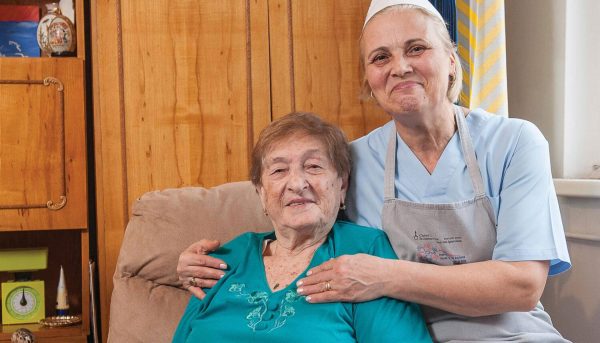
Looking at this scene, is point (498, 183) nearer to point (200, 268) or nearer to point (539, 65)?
point (200, 268)

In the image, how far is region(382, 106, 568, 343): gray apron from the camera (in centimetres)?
164

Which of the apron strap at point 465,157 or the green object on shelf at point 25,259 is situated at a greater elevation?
the apron strap at point 465,157

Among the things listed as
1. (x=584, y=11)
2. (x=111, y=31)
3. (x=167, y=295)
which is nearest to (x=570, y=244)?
(x=584, y=11)

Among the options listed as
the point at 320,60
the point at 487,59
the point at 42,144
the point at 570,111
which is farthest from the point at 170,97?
the point at 570,111

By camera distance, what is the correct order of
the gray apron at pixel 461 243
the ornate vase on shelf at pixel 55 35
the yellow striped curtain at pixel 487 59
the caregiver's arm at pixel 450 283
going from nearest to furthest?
the caregiver's arm at pixel 450 283 < the gray apron at pixel 461 243 < the yellow striped curtain at pixel 487 59 < the ornate vase on shelf at pixel 55 35

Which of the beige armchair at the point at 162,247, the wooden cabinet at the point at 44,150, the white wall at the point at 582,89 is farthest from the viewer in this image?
the wooden cabinet at the point at 44,150

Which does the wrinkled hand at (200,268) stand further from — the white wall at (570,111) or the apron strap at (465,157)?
the white wall at (570,111)

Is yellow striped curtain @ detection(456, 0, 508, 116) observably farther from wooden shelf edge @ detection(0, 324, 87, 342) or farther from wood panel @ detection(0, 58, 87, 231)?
wooden shelf edge @ detection(0, 324, 87, 342)

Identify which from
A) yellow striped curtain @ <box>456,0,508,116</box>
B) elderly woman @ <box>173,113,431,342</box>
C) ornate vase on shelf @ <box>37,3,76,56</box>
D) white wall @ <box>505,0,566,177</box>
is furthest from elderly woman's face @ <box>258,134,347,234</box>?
ornate vase on shelf @ <box>37,3,76,56</box>

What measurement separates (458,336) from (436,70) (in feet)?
1.90

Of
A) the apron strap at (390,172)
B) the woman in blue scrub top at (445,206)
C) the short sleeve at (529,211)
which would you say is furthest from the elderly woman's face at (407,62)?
the short sleeve at (529,211)

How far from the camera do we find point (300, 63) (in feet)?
9.54

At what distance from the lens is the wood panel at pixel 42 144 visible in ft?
8.87

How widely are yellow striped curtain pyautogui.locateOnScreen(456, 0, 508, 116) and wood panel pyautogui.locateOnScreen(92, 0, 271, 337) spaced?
31.8 inches
